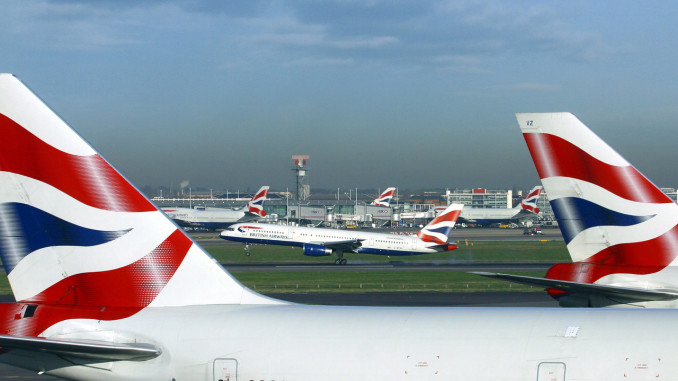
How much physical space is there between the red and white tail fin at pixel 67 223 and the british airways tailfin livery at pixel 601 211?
894 cm

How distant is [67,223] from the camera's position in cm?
1138

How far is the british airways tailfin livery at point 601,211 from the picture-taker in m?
16.2

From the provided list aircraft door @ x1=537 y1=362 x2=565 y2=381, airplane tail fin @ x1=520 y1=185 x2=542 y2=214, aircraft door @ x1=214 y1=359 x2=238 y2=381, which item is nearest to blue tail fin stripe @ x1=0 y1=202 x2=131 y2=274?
aircraft door @ x1=214 y1=359 x2=238 y2=381

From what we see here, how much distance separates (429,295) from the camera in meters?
40.4

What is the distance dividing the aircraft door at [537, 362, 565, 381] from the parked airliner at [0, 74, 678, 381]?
1 cm

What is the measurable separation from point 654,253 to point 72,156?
12203 mm

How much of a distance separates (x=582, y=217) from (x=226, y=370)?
9963 mm

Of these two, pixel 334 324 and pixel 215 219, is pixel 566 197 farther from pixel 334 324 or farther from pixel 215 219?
pixel 215 219

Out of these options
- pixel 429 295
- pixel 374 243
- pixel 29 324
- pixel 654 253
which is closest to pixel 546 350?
pixel 29 324

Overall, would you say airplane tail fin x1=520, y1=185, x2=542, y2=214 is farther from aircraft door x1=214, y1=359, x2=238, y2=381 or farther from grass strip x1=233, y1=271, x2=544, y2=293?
aircraft door x1=214, y1=359, x2=238, y2=381

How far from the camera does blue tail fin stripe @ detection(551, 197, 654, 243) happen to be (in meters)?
16.6

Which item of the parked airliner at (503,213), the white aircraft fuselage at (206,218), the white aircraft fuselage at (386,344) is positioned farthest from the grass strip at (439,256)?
the parked airliner at (503,213)

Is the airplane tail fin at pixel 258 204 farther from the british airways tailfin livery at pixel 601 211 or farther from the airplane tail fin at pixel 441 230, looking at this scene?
the british airways tailfin livery at pixel 601 211

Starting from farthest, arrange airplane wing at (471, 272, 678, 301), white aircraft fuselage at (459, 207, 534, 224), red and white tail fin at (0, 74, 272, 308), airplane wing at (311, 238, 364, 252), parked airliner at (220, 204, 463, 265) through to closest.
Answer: white aircraft fuselage at (459, 207, 534, 224) → airplane wing at (311, 238, 364, 252) → parked airliner at (220, 204, 463, 265) → airplane wing at (471, 272, 678, 301) → red and white tail fin at (0, 74, 272, 308)
